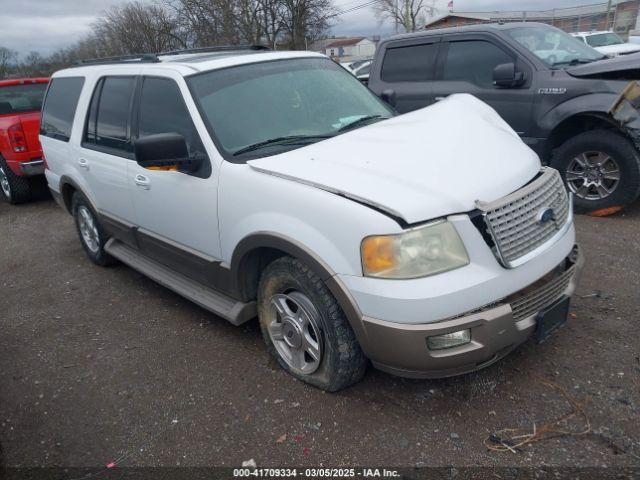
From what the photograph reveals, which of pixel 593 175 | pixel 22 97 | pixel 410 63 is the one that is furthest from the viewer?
pixel 22 97

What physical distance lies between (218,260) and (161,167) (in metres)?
0.67

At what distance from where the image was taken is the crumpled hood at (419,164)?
2322 mm

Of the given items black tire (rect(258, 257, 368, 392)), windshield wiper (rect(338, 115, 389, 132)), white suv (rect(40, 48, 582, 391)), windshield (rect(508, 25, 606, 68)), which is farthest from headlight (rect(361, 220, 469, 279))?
windshield (rect(508, 25, 606, 68))

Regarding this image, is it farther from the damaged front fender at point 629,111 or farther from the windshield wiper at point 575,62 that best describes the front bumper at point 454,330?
the windshield wiper at point 575,62

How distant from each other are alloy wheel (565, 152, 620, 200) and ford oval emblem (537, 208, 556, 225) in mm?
2976

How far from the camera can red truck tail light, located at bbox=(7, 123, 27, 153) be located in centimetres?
736

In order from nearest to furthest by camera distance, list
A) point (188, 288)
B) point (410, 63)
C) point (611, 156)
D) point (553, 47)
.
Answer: point (188, 288) < point (611, 156) < point (553, 47) < point (410, 63)

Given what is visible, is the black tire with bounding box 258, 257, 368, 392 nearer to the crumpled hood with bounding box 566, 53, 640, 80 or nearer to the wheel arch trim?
the wheel arch trim

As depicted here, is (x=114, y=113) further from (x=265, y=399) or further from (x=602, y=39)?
(x=602, y=39)

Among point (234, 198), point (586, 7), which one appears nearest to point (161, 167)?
point (234, 198)

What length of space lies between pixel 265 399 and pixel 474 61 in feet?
15.6

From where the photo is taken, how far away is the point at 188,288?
3.60 metres

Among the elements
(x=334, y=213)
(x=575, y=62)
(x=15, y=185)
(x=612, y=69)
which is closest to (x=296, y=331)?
(x=334, y=213)

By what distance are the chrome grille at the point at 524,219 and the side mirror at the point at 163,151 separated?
67.7 inches
